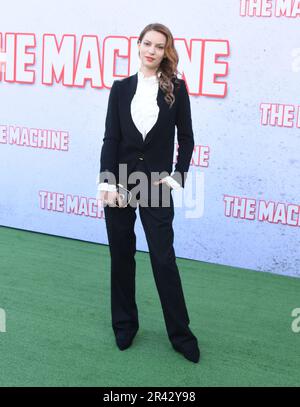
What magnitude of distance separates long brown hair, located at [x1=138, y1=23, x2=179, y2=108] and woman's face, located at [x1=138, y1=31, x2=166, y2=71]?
0.06ft

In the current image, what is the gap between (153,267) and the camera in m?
2.64

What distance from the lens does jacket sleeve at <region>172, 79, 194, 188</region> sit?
105 inches

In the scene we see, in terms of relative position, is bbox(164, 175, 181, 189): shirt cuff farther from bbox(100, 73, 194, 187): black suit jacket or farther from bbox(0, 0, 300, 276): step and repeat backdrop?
bbox(0, 0, 300, 276): step and repeat backdrop

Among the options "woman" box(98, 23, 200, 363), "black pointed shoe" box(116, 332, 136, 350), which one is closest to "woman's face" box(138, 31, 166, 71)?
"woman" box(98, 23, 200, 363)

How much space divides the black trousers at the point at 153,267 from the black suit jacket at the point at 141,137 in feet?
0.23

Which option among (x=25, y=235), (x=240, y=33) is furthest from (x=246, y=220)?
(x=25, y=235)

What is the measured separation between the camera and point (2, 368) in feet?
8.40

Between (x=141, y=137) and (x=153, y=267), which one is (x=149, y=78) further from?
(x=153, y=267)

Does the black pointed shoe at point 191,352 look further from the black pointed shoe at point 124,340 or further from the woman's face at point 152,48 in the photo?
the woman's face at point 152,48

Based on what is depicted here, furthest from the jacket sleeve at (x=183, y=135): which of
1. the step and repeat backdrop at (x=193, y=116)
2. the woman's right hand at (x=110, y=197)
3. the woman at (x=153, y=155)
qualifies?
the step and repeat backdrop at (x=193, y=116)

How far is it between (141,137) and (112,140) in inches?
5.3

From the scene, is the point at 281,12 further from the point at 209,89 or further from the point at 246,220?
the point at 246,220

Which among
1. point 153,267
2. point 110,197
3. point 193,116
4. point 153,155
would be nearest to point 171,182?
point 153,155
